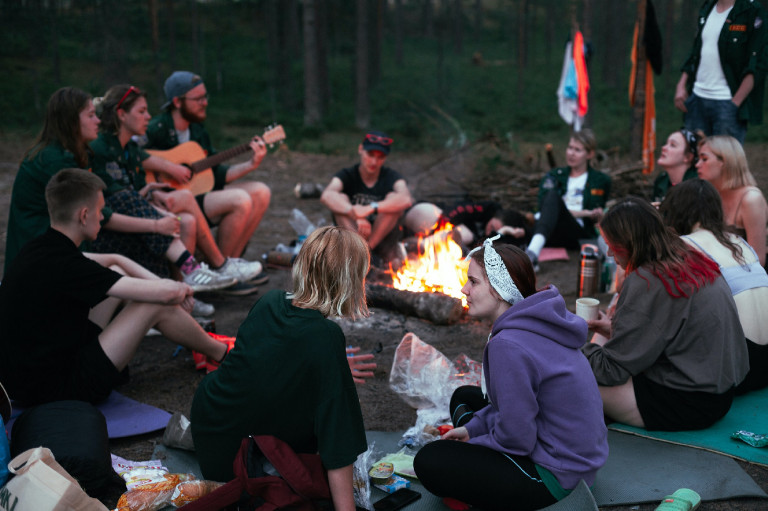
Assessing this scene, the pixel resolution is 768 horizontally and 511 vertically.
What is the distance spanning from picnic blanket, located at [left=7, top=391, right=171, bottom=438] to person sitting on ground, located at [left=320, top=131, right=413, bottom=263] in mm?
2895

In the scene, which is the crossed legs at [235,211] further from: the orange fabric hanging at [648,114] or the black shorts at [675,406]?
the orange fabric hanging at [648,114]

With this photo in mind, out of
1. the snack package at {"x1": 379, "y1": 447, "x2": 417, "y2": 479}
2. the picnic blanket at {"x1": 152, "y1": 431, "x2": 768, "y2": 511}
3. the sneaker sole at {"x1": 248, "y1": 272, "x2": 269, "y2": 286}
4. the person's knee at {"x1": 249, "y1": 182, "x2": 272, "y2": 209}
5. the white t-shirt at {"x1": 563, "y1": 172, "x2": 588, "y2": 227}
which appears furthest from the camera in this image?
the white t-shirt at {"x1": 563, "y1": 172, "x2": 588, "y2": 227}

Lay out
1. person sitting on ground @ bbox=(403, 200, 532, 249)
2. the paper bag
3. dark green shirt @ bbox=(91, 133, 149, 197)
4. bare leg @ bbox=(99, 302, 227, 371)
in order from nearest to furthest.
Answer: the paper bag
bare leg @ bbox=(99, 302, 227, 371)
dark green shirt @ bbox=(91, 133, 149, 197)
person sitting on ground @ bbox=(403, 200, 532, 249)

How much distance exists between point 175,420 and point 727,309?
289 centimetres

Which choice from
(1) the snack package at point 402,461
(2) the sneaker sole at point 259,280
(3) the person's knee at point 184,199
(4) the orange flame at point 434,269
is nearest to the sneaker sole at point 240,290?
(2) the sneaker sole at point 259,280

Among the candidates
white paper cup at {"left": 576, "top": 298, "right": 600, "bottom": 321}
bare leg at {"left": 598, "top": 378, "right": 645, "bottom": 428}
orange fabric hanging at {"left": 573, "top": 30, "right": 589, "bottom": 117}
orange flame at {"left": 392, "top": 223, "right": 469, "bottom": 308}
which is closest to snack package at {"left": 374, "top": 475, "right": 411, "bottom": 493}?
bare leg at {"left": 598, "top": 378, "right": 645, "bottom": 428}

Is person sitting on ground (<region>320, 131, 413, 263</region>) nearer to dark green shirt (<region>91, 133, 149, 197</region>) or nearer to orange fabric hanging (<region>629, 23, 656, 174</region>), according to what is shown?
dark green shirt (<region>91, 133, 149, 197</region>)

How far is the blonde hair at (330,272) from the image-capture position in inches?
102

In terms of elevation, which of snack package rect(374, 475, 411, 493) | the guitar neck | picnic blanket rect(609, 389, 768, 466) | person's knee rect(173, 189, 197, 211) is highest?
the guitar neck

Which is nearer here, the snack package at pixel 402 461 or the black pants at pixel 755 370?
the snack package at pixel 402 461

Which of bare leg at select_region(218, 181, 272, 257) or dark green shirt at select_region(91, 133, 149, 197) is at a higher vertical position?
dark green shirt at select_region(91, 133, 149, 197)

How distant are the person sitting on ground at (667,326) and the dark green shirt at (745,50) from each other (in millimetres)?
3624

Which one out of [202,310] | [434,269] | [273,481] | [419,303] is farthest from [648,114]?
[273,481]

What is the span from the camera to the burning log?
535 cm
